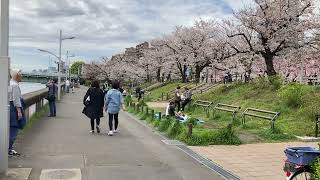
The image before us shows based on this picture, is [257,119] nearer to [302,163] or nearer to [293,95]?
[293,95]

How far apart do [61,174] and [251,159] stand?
4.30m

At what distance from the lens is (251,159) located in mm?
10570

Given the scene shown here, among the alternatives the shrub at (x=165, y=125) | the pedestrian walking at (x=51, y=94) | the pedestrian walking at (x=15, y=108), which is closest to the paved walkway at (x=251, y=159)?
the shrub at (x=165, y=125)

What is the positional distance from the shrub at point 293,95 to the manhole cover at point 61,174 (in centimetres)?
1309

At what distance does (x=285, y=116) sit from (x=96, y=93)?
8026 millimetres

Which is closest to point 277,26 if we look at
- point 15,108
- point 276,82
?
point 276,82

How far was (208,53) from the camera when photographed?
4556 centimetres

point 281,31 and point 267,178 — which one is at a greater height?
point 281,31

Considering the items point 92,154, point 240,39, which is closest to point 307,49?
point 240,39

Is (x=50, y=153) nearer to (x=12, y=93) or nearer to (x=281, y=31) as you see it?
(x=12, y=93)

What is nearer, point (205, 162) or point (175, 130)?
point (205, 162)

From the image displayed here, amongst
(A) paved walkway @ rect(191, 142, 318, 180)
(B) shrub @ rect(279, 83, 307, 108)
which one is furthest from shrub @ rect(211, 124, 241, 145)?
(B) shrub @ rect(279, 83, 307, 108)

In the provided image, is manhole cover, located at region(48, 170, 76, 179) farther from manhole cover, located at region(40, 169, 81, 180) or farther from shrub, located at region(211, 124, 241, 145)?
shrub, located at region(211, 124, 241, 145)

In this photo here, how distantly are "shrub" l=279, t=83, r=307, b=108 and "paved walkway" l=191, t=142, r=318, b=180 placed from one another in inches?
258
